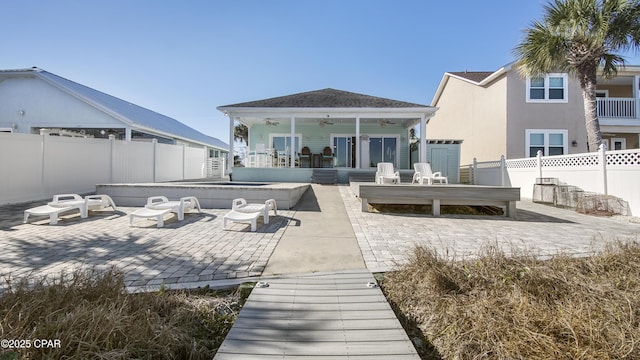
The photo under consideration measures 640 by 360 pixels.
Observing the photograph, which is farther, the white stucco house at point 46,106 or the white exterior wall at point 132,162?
the white stucco house at point 46,106

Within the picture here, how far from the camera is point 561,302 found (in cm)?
249

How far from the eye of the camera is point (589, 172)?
9.28m

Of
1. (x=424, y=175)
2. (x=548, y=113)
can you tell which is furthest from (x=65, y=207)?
(x=548, y=113)

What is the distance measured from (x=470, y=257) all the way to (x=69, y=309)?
4.55m

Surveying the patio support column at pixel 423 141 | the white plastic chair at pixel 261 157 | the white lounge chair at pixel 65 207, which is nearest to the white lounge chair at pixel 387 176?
the patio support column at pixel 423 141

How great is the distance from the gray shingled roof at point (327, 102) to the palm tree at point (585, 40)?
503cm

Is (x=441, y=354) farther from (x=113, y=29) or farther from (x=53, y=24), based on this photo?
(x=53, y=24)

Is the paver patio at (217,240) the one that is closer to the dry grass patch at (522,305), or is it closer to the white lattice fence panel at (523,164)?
the dry grass patch at (522,305)

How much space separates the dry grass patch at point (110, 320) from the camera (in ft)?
5.70

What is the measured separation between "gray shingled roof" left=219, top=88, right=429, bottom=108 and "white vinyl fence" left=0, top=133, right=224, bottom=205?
15.8ft

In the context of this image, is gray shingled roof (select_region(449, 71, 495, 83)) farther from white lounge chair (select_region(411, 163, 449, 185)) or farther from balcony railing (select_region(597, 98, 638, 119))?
white lounge chair (select_region(411, 163, 449, 185))

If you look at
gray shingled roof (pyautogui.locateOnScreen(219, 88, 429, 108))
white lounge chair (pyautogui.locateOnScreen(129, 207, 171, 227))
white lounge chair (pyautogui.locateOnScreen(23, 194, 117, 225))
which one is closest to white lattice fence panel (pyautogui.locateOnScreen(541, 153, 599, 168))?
gray shingled roof (pyautogui.locateOnScreen(219, 88, 429, 108))

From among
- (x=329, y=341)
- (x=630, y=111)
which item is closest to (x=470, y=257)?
(x=329, y=341)

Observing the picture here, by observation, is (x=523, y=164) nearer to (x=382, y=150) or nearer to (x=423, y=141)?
(x=423, y=141)
